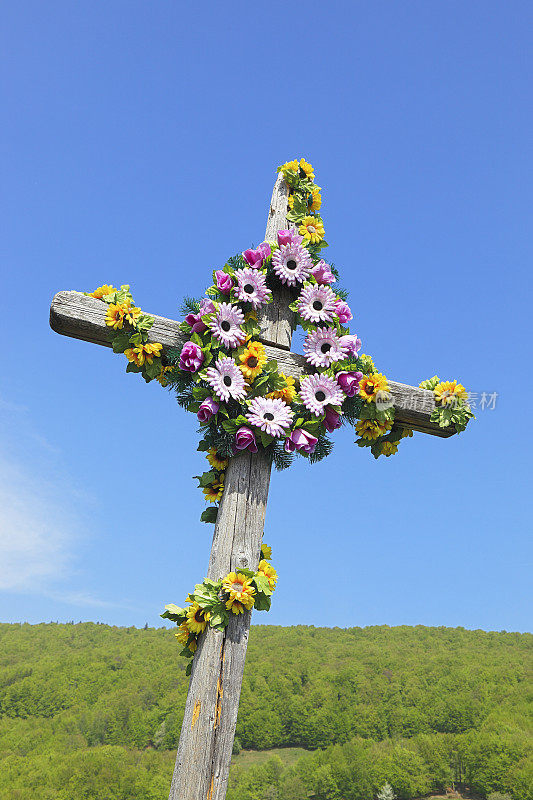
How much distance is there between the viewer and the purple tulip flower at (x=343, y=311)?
4250 mm

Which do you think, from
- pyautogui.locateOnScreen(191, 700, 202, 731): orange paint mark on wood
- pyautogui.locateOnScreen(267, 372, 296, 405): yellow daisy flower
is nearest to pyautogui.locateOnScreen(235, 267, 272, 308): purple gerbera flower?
pyautogui.locateOnScreen(267, 372, 296, 405): yellow daisy flower

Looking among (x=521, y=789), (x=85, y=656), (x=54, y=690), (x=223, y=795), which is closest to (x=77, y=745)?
(x=54, y=690)

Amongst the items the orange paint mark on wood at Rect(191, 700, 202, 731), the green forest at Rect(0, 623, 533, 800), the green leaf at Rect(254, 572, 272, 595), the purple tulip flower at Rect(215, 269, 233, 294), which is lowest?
the green forest at Rect(0, 623, 533, 800)

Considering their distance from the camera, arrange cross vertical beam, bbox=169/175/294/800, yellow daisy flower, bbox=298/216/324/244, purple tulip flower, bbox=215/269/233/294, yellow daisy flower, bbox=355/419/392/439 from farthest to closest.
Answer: yellow daisy flower, bbox=298/216/324/244 < yellow daisy flower, bbox=355/419/392/439 < purple tulip flower, bbox=215/269/233/294 < cross vertical beam, bbox=169/175/294/800

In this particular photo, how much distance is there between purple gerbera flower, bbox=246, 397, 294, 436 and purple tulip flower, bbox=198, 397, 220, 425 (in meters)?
0.22

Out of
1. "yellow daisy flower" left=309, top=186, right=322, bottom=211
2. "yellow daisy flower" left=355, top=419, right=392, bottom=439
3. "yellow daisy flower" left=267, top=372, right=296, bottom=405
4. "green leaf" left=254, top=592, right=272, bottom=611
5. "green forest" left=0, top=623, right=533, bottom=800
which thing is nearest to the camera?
"green leaf" left=254, top=592, right=272, bottom=611

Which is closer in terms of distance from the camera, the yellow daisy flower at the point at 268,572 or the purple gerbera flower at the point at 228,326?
the yellow daisy flower at the point at 268,572

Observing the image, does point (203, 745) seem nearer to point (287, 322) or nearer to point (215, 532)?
point (215, 532)

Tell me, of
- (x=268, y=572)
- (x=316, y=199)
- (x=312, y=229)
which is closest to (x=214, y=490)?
(x=268, y=572)

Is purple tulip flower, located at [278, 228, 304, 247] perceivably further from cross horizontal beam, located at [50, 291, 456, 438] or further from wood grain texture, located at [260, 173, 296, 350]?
cross horizontal beam, located at [50, 291, 456, 438]

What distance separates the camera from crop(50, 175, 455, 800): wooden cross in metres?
3.05

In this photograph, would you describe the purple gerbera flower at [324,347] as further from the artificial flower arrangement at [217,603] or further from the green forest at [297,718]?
the green forest at [297,718]

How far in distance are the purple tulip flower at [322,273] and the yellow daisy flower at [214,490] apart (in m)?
1.63

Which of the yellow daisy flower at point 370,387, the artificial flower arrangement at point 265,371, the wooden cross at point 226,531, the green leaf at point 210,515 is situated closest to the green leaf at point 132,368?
the artificial flower arrangement at point 265,371
